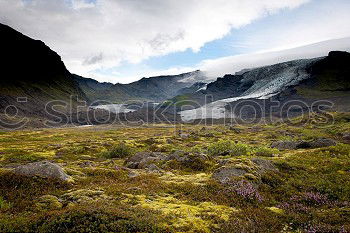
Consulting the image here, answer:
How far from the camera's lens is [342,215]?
12.9m

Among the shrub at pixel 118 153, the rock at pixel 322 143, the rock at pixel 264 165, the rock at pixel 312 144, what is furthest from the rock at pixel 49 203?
the shrub at pixel 118 153

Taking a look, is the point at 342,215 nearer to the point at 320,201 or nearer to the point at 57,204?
the point at 320,201

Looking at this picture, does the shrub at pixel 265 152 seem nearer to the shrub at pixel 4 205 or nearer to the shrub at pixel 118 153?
the shrub at pixel 118 153

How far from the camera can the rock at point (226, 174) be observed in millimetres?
17766

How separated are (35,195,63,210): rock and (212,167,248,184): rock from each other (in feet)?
30.7

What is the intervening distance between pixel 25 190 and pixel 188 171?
12399 millimetres

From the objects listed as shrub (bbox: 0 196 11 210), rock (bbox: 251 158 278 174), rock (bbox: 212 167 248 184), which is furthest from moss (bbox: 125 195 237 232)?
rock (bbox: 251 158 278 174)

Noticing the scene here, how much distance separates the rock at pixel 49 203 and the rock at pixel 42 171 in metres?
3.05

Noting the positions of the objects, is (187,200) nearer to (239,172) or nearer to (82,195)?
(239,172)

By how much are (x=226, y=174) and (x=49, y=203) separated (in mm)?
10741

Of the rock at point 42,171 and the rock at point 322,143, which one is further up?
the rock at point 42,171

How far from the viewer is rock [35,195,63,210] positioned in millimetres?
12587

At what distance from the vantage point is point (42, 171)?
16906 mm

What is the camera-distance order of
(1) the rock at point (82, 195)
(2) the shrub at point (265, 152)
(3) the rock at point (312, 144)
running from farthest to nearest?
(3) the rock at point (312, 144) < (2) the shrub at point (265, 152) < (1) the rock at point (82, 195)
